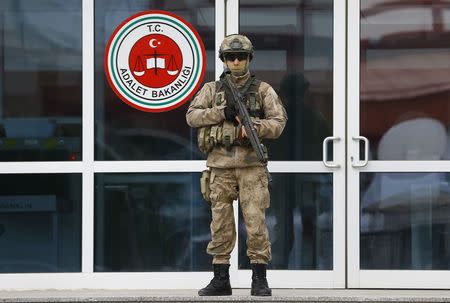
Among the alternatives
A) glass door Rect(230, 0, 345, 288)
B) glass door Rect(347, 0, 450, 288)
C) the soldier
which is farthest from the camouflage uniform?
glass door Rect(347, 0, 450, 288)

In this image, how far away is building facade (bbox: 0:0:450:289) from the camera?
9.42m

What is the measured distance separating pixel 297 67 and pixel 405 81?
78 cm

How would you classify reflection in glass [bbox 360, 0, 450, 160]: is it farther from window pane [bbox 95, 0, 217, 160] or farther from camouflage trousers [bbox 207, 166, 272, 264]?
camouflage trousers [bbox 207, 166, 272, 264]

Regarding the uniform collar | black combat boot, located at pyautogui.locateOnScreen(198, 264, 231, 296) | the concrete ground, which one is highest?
the uniform collar

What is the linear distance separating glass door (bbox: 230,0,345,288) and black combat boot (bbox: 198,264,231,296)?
747 millimetres

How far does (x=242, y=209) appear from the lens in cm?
859

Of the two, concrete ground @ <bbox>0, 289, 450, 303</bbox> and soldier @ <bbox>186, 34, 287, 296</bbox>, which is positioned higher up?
soldier @ <bbox>186, 34, 287, 296</bbox>

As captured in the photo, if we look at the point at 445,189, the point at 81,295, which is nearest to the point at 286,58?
the point at 445,189

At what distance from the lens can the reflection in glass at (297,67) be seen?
945 cm

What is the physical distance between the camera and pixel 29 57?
955 cm

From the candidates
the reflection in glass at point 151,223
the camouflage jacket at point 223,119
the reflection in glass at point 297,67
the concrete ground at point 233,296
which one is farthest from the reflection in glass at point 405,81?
the reflection in glass at point 151,223

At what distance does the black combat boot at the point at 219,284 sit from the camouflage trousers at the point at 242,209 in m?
0.04

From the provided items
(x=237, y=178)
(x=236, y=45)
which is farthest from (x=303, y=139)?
(x=236, y=45)

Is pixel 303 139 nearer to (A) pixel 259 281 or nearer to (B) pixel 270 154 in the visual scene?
(B) pixel 270 154
